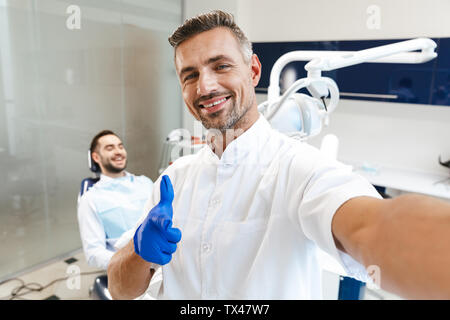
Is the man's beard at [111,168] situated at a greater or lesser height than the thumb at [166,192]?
lesser

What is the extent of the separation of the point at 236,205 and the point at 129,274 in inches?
10.0

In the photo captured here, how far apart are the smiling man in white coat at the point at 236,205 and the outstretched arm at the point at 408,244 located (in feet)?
0.08

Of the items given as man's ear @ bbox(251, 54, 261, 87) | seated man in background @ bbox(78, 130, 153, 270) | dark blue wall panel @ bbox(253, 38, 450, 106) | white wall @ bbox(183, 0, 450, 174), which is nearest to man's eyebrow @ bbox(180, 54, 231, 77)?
man's ear @ bbox(251, 54, 261, 87)

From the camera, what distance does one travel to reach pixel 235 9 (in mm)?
1175

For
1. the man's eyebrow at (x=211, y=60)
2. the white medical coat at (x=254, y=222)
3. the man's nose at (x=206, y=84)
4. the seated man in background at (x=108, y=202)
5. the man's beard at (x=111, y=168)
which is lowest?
the seated man in background at (x=108, y=202)

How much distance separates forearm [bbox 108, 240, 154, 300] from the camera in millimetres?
604

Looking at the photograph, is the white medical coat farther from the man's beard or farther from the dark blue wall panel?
the dark blue wall panel

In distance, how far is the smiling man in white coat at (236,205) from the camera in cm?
45

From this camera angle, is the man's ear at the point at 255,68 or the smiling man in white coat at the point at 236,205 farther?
the man's ear at the point at 255,68

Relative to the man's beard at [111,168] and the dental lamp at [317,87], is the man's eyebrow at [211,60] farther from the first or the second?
the man's beard at [111,168]

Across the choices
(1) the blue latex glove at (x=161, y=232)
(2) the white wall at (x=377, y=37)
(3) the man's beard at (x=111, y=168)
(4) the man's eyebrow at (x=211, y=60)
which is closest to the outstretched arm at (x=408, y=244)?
(1) the blue latex glove at (x=161, y=232)

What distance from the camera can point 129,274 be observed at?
620mm

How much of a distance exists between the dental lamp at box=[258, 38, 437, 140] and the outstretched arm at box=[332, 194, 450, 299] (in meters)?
0.56
